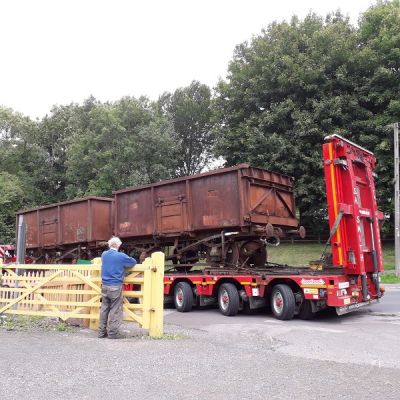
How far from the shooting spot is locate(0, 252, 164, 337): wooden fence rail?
8.07 metres

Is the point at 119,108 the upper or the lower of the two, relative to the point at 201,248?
upper

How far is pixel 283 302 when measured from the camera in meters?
10.6

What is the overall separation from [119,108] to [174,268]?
23.6 meters

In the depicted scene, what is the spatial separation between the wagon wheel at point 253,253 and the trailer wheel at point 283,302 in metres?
2.40

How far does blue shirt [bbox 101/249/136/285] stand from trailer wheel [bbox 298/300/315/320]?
445 centimetres

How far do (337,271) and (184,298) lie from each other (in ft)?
13.9

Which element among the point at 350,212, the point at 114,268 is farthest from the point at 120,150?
the point at 114,268

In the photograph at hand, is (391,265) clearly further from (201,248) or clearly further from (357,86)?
(201,248)

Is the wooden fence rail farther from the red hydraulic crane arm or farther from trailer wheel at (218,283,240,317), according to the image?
the red hydraulic crane arm

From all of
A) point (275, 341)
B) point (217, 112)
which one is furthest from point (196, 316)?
point (217, 112)

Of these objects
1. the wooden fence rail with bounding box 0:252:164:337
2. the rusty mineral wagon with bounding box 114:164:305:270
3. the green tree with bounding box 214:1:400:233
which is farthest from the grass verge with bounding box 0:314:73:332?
the green tree with bounding box 214:1:400:233

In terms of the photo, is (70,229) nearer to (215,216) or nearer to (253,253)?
(215,216)

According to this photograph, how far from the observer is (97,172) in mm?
34844

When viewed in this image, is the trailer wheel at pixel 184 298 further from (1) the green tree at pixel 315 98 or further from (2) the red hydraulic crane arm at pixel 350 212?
(1) the green tree at pixel 315 98
